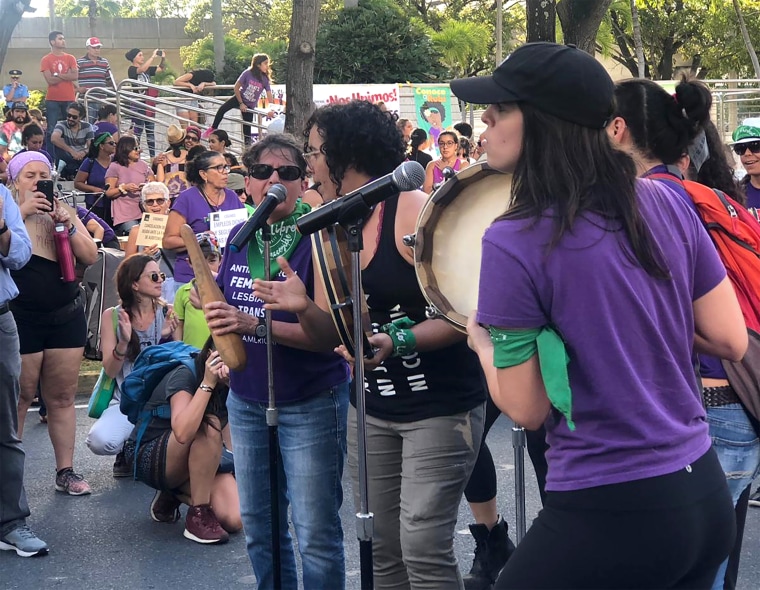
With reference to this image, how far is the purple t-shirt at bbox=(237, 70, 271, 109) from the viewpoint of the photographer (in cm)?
1514

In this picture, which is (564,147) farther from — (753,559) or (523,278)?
(753,559)

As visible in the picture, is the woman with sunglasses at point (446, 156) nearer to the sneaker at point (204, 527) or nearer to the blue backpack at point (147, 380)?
the blue backpack at point (147, 380)

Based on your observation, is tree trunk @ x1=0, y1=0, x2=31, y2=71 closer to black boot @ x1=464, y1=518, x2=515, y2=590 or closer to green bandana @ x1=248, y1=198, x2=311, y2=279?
green bandana @ x1=248, y1=198, x2=311, y2=279

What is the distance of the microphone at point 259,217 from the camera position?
3.40 m

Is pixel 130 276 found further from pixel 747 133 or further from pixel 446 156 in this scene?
pixel 446 156

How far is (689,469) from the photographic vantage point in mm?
2137

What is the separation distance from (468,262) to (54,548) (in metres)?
3.10

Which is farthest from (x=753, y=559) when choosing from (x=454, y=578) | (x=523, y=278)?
(x=523, y=278)

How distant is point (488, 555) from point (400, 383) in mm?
1560

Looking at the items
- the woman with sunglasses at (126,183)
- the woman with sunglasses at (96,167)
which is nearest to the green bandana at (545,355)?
the woman with sunglasses at (126,183)

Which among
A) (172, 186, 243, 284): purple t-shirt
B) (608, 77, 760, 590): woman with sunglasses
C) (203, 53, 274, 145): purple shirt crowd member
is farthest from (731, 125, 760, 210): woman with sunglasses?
(203, 53, 274, 145): purple shirt crowd member

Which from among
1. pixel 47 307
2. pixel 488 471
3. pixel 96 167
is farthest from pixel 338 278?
pixel 96 167

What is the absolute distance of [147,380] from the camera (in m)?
5.46

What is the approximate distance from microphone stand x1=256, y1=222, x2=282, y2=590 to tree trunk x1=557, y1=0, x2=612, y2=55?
352 inches
